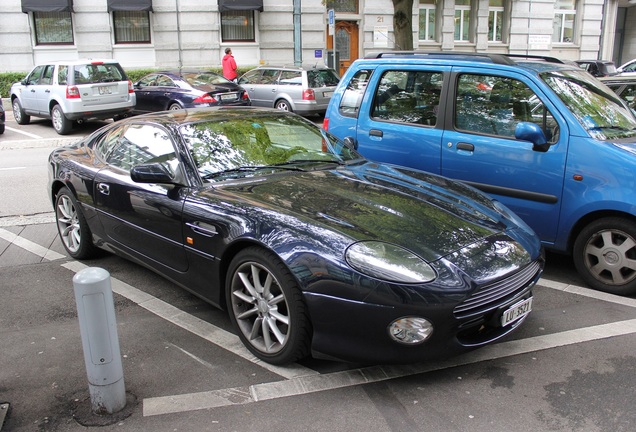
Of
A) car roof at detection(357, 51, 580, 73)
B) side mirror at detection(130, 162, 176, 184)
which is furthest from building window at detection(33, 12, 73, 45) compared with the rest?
side mirror at detection(130, 162, 176, 184)

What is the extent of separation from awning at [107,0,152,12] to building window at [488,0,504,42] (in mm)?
14659

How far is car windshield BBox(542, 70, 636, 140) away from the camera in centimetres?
480

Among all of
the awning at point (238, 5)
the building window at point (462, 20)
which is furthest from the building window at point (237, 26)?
the building window at point (462, 20)

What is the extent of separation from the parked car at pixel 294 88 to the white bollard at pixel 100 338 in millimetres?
13197

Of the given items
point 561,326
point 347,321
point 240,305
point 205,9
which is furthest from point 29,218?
point 205,9

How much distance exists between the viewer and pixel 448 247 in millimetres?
3342

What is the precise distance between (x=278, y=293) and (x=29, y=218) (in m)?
4.90

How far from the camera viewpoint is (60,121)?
569 inches

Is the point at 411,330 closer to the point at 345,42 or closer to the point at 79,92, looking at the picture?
the point at 79,92

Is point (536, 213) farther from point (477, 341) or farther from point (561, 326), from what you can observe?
point (477, 341)

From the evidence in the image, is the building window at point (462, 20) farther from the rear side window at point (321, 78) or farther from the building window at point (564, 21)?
the rear side window at point (321, 78)

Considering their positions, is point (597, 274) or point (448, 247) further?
point (597, 274)

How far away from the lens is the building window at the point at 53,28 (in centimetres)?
2136

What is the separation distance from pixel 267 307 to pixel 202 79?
518 inches
